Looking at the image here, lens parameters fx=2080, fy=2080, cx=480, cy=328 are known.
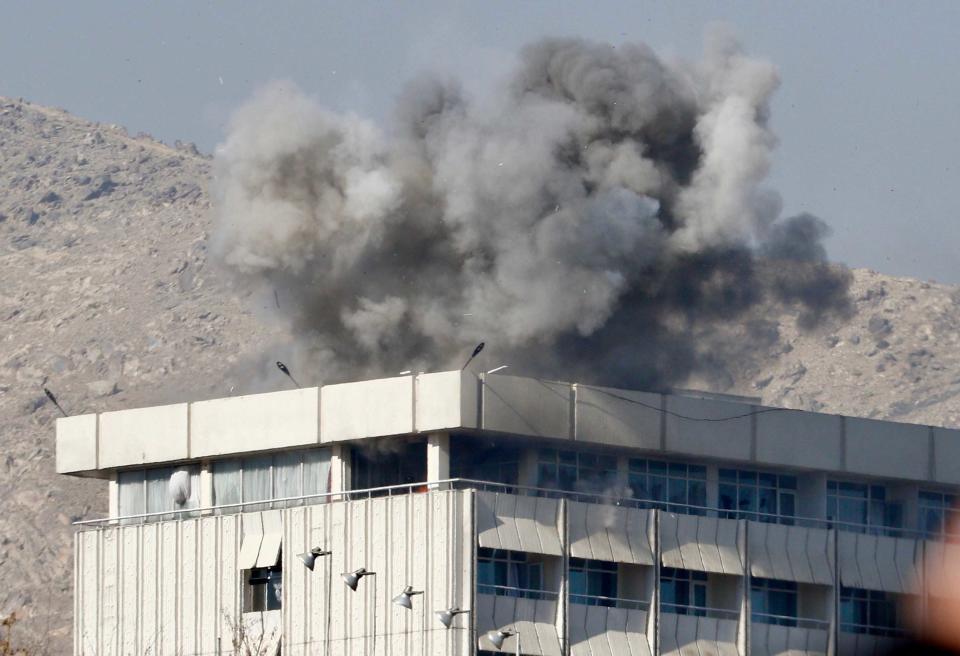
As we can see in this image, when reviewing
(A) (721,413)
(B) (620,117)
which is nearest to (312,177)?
(B) (620,117)

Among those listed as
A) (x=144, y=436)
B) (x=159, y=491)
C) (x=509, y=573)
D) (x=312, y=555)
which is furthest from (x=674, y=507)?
(x=144, y=436)

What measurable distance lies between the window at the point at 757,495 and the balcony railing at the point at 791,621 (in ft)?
11.2

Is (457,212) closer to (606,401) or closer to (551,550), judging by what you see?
(606,401)

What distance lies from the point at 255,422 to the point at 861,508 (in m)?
21.6

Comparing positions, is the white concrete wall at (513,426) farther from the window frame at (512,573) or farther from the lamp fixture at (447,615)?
the lamp fixture at (447,615)

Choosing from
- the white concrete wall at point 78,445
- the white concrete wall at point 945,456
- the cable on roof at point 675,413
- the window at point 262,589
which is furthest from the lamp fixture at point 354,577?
the white concrete wall at point 945,456

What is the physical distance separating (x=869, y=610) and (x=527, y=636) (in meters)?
15.0

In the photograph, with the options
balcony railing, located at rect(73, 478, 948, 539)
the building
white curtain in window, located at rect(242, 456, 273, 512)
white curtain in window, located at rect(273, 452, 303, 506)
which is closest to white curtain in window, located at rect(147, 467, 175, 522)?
the building

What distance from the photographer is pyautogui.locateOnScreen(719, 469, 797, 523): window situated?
69625mm

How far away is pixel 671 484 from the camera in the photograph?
224 feet

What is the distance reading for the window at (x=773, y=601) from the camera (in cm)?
6800

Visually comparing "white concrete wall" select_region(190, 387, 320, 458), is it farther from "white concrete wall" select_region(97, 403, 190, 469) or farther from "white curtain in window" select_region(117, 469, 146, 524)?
"white curtain in window" select_region(117, 469, 146, 524)

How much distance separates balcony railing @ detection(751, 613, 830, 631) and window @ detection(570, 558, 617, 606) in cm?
591

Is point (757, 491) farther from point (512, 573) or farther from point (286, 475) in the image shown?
point (286, 475)
